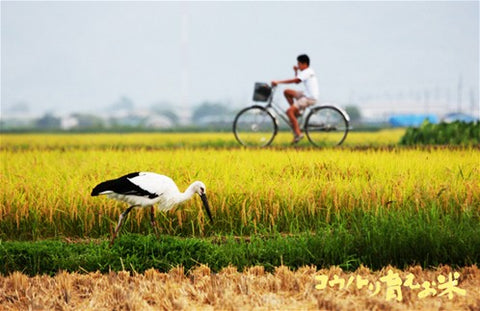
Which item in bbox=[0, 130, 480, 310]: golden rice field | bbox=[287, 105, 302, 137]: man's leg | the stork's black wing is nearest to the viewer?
bbox=[0, 130, 480, 310]: golden rice field

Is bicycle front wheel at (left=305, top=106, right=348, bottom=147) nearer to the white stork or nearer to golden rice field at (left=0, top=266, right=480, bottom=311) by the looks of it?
golden rice field at (left=0, top=266, right=480, bottom=311)

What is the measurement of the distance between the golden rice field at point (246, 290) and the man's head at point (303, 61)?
17.5 feet

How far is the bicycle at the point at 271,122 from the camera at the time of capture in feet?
33.5

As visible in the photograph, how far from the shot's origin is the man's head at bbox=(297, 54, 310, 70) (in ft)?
29.7

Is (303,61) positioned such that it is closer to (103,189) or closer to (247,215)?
(247,215)

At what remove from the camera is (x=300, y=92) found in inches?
387

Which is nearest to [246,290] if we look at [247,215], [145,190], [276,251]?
[276,251]

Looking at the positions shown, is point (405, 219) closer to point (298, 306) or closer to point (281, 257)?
point (281, 257)

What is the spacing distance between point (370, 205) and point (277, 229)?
0.93 metres

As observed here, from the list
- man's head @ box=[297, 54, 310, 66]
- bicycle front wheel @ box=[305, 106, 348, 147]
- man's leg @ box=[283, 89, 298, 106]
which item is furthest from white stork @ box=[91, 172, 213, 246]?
bicycle front wheel @ box=[305, 106, 348, 147]

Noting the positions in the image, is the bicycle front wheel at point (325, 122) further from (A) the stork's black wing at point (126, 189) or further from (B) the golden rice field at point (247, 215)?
(A) the stork's black wing at point (126, 189)

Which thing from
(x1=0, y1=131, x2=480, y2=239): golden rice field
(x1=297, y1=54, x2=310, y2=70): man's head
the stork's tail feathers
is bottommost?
(x1=0, y1=131, x2=480, y2=239): golden rice field

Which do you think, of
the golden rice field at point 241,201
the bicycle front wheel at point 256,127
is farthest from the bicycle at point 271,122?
the golden rice field at point 241,201

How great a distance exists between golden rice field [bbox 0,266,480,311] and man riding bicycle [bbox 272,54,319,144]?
5330 mm
